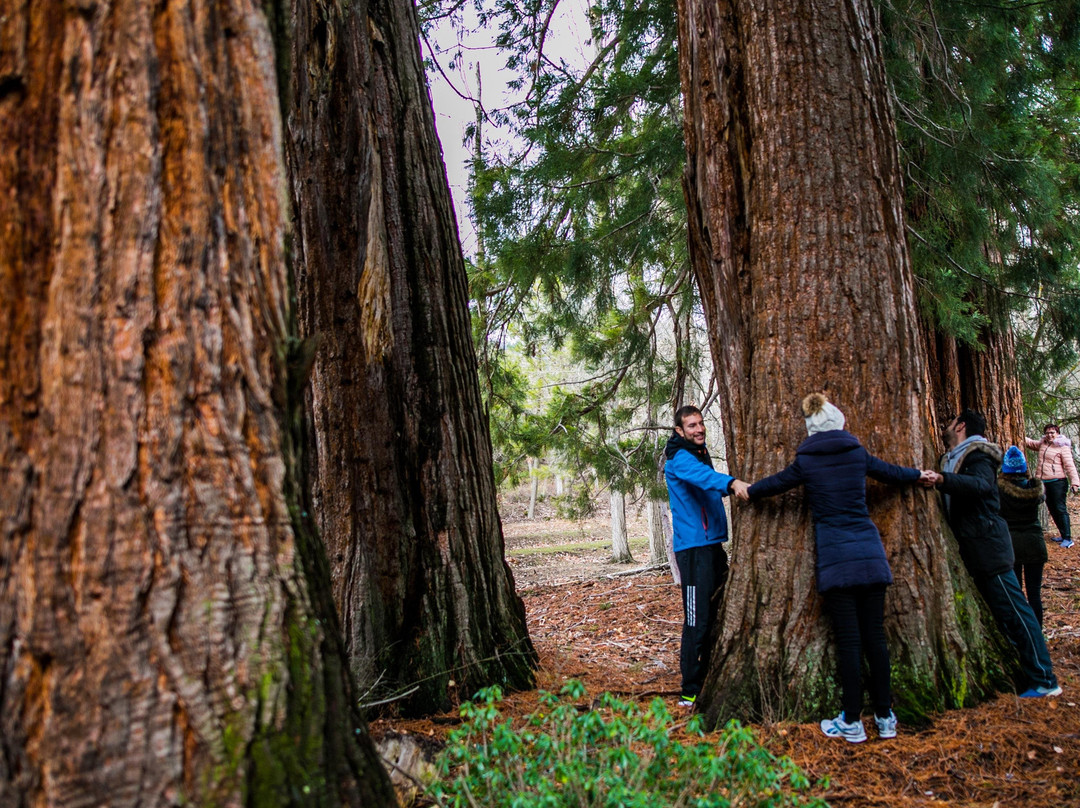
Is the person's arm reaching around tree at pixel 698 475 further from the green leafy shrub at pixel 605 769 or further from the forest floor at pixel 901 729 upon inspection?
the green leafy shrub at pixel 605 769

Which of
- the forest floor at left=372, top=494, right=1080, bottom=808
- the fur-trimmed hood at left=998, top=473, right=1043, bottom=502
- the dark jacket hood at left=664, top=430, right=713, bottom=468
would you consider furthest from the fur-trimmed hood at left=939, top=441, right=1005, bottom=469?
the dark jacket hood at left=664, top=430, right=713, bottom=468

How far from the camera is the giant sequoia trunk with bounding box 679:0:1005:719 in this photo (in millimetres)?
3822

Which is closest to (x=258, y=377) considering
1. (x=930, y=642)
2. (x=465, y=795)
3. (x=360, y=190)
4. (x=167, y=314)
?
(x=167, y=314)

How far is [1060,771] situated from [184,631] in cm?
357

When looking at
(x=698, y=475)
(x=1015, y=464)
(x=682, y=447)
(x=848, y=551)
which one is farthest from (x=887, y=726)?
(x=1015, y=464)

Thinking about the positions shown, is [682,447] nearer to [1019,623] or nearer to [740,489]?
[740,489]

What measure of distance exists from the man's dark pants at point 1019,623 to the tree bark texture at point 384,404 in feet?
8.86

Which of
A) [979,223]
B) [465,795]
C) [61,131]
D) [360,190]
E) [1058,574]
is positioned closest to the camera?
[61,131]

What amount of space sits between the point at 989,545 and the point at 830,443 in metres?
1.31

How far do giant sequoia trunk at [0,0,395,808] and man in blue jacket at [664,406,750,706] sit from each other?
2.90 meters

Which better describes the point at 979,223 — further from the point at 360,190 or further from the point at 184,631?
the point at 184,631

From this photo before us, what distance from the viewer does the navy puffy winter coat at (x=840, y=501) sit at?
359cm

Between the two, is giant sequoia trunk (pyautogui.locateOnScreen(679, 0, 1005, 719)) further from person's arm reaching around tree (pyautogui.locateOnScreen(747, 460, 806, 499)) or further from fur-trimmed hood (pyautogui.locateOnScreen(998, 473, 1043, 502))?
fur-trimmed hood (pyautogui.locateOnScreen(998, 473, 1043, 502))

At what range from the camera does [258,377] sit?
184 centimetres
